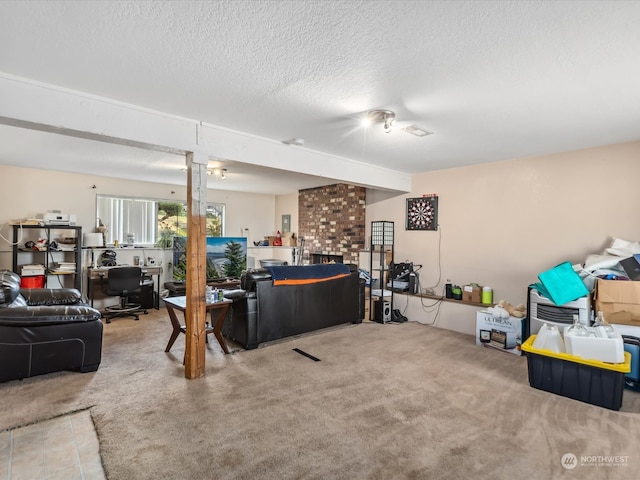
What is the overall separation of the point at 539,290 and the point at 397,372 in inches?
73.2

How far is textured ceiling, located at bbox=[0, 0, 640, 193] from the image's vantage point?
1635 mm

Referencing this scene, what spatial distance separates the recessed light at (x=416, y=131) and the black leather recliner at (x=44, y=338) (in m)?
3.61

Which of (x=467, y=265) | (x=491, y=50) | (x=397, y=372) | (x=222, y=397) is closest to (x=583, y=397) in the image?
(x=397, y=372)

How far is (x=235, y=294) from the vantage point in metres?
4.17

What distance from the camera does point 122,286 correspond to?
5.36 metres

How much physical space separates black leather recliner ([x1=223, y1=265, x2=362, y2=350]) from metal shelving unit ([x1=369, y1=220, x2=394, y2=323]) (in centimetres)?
71

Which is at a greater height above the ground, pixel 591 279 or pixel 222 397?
pixel 591 279

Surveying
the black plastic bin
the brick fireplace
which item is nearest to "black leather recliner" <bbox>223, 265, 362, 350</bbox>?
the brick fireplace

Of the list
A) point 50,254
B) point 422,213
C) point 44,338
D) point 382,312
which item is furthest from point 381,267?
point 50,254

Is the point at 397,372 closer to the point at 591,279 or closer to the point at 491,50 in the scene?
the point at 591,279

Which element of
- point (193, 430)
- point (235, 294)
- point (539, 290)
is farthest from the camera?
point (235, 294)

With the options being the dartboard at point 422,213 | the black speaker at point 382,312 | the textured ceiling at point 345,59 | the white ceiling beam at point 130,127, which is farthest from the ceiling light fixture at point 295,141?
the black speaker at point 382,312

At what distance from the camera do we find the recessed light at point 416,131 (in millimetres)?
3274

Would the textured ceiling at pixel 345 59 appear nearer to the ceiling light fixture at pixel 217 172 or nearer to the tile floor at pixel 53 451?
the ceiling light fixture at pixel 217 172
